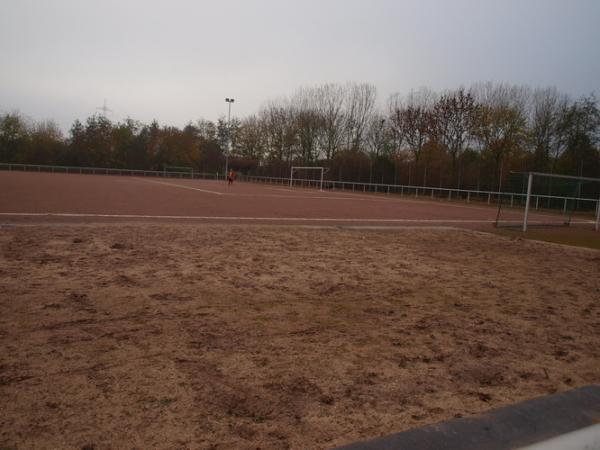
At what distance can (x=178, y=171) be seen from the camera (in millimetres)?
68625

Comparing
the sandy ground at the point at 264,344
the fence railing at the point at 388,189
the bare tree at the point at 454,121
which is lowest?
the sandy ground at the point at 264,344

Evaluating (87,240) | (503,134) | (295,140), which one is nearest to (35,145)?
(295,140)

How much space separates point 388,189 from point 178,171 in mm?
40814

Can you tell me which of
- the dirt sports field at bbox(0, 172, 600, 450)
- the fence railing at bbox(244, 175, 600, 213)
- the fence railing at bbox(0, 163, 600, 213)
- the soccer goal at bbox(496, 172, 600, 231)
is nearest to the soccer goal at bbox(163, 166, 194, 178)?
the fence railing at bbox(0, 163, 600, 213)

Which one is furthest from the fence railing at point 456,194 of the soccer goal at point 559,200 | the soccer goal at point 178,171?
the soccer goal at point 178,171

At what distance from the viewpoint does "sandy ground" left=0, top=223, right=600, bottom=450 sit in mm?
2203

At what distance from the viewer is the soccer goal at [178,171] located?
65750 millimetres

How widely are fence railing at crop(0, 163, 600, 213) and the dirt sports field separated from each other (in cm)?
1347

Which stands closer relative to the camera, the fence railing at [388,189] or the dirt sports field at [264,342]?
the dirt sports field at [264,342]

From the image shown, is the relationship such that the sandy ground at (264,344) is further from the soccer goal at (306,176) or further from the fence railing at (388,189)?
the soccer goal at (306,176)

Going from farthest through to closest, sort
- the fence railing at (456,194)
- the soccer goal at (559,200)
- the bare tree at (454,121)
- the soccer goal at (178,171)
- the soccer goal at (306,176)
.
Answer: the soccer goal at (178,171), the soccer goal at (306,176), the bare tree at (454,121), the fence railing at (456,194), the soccer goal at (559,200)

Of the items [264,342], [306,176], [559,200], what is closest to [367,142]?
[306,176]

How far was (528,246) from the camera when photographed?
948cm

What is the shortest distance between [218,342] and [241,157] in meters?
67.0
